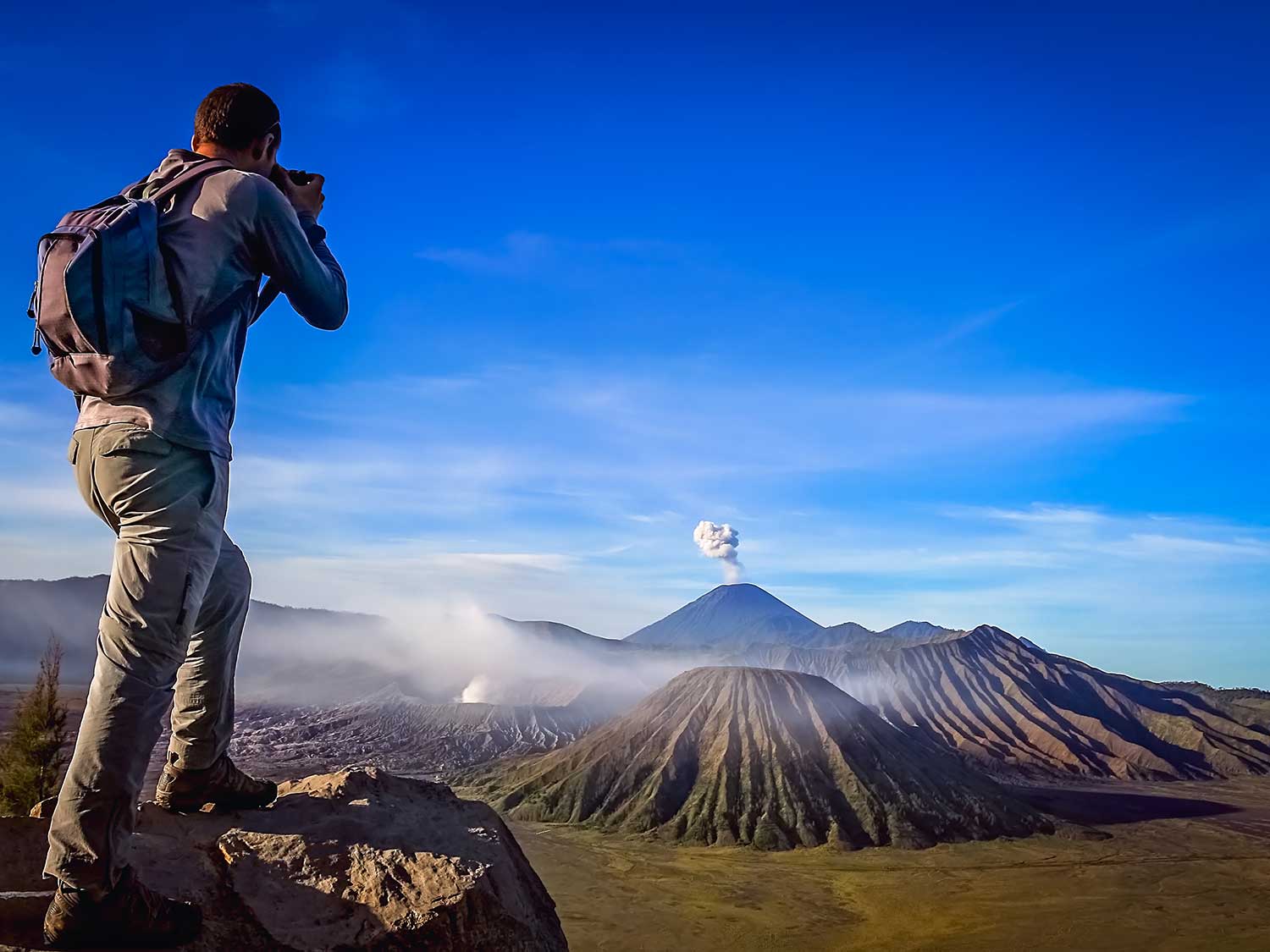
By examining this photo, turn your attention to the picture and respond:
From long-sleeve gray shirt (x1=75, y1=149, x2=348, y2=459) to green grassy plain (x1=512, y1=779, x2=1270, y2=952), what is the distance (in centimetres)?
3175

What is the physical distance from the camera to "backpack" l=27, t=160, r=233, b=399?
1.99 metres

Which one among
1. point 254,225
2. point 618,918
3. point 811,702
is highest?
point 254,225

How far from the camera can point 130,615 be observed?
2.12m

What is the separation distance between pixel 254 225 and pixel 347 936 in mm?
1954

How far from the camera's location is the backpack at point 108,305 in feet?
6.52

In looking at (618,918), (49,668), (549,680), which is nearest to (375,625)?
(549,680)

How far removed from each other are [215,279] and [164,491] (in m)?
0.55

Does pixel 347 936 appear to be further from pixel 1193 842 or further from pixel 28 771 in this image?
pixel 1193 842

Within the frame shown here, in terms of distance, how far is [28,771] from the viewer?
17.6 metres

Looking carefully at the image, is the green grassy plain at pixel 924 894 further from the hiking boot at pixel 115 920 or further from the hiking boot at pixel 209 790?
the hiking boot at pixel 115 920

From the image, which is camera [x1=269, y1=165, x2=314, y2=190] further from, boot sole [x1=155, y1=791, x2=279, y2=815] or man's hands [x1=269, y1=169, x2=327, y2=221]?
boot sole [x1=155, y1=791, x2=279, y2=815]

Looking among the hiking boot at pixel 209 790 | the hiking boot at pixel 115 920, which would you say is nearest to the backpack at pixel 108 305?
the hiking boot at pixel 115 920

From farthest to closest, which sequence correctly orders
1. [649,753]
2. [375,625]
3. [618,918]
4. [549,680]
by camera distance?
[375,625]
[549,680]
[649,753]
[618,918]

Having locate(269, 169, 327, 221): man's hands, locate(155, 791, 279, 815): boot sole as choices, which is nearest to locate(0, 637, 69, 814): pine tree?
locate(155, 791, 279, 815): boot sole
